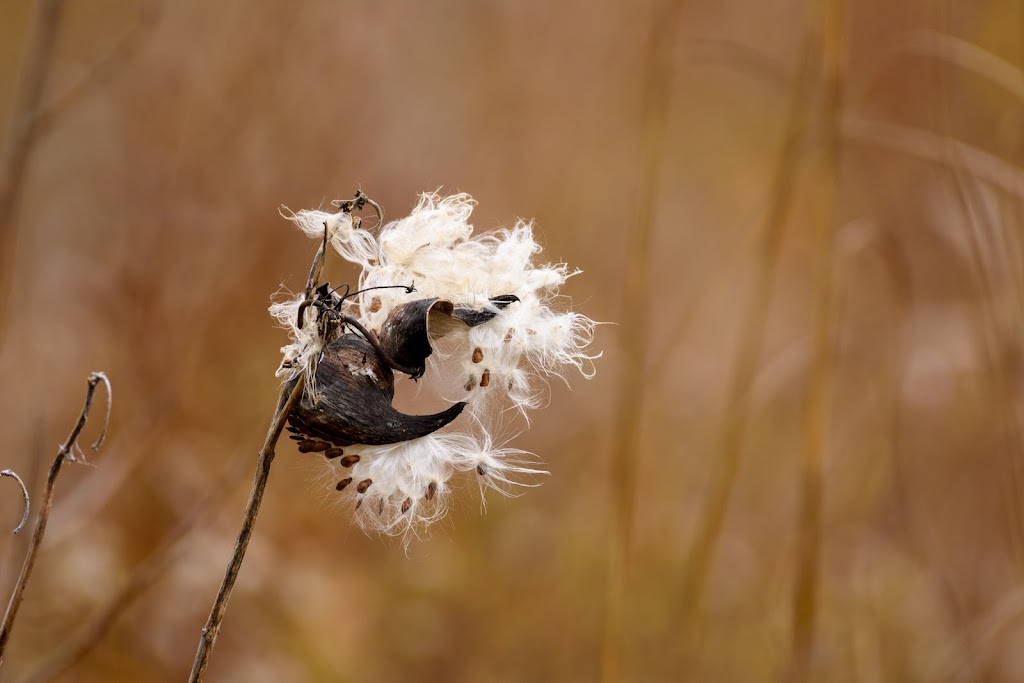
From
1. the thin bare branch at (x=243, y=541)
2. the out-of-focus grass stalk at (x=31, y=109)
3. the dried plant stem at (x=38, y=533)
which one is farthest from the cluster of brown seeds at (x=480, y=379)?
the out-of-focus grass stalk at (x=31, y=109)

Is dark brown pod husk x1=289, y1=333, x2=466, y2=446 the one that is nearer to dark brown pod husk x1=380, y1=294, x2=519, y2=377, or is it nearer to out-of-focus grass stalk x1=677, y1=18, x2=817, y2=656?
dark brown pod husk x1=380, y1=294, x2=519, y2=377

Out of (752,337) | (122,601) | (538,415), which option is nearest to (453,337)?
(122,601)

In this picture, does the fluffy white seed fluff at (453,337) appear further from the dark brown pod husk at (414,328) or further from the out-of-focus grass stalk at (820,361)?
the out-of-focus grass stalk at (820,361)

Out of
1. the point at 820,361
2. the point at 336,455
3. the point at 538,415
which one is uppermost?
the point at 538,415

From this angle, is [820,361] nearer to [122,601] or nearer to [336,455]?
[336,455]

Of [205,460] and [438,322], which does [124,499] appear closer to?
[205,460]

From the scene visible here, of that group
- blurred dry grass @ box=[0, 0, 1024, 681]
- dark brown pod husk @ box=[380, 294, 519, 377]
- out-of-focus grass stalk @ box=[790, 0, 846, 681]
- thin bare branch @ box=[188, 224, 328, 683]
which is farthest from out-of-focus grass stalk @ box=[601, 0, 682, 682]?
Result: thin bare branch @ box=[188, 224, 328, 683]
